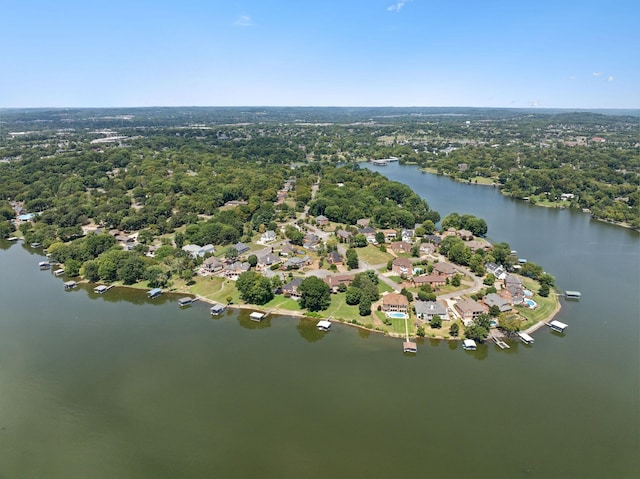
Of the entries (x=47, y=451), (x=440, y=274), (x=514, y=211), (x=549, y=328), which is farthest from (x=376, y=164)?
(x=47, y=451)

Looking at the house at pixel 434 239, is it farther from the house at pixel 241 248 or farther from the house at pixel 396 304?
the house at pixel 241 248

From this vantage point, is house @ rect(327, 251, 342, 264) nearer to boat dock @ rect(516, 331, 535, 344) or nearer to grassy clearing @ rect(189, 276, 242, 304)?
grassy clearing @ rect(189, 276, 242, 304)

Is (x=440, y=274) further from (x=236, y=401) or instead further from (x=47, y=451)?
(x=47, y=451)

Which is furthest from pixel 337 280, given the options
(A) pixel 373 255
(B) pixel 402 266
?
(A) pixel 373 255

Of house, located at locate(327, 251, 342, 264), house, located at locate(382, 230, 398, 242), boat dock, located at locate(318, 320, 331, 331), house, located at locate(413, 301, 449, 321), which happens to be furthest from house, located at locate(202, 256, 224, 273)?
house, located at locate(382, 230, 398, 242)

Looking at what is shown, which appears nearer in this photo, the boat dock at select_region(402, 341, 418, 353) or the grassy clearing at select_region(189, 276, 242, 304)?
the boat dock at select_region(402, 341, 418, 353)

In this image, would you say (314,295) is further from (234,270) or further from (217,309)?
(234,270)
